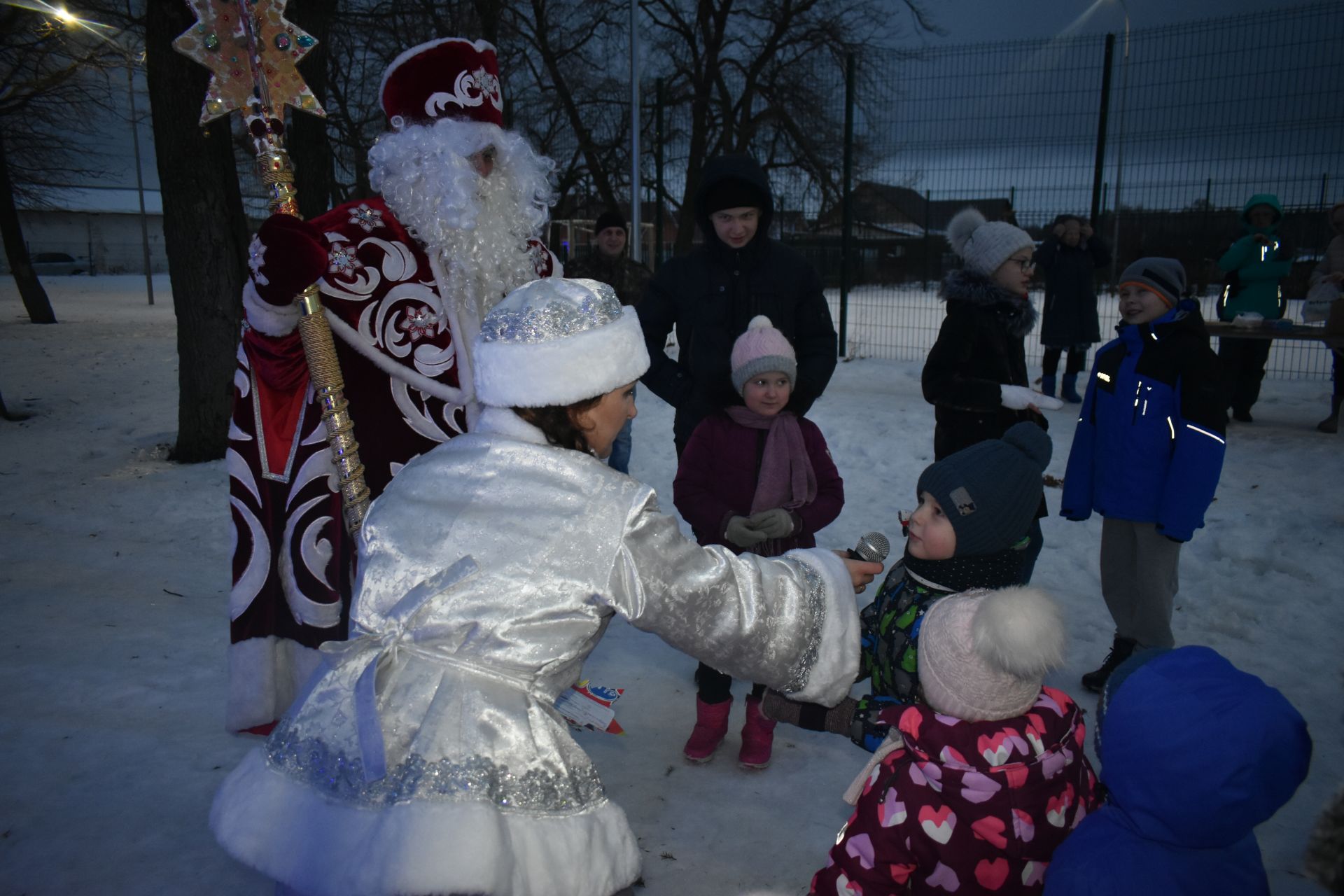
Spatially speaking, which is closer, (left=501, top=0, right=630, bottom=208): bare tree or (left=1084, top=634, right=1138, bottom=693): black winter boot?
(left=1084, top=634, right=1138, bottom=693): black winter boot

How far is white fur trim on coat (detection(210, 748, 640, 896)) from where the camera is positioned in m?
1.44

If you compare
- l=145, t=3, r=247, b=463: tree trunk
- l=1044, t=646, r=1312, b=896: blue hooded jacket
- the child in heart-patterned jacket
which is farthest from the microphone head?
l=145, t=3, r=247, b=463: tree trunk

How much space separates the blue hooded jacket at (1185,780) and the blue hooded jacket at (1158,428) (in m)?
1.74

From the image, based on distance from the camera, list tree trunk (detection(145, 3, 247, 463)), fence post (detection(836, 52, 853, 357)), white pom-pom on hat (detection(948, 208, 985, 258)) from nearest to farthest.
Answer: white pom-pom on hat (detection(948, 208, 985, 258)), tree trunk (detection(145, 3, 247, 463)), fence post (detection(836, 52, 853, 357))

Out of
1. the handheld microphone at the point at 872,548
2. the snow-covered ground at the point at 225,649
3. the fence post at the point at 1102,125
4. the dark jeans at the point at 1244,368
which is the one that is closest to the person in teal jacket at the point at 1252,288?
the dark jeans at the point at 1244,368

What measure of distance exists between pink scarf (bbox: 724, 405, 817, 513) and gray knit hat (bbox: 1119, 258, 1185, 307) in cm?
130

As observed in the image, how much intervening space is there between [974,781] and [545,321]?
1.16 metres

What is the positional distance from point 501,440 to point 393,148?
1511 millimetres

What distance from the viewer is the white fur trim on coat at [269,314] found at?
2.45m

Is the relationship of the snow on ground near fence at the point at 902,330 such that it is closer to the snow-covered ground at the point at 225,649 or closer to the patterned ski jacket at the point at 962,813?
the snow-covered ground at the point at 225,649

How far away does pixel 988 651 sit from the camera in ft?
5.48

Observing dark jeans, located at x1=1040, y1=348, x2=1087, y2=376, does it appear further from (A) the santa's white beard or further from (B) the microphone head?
(B) the microphone head

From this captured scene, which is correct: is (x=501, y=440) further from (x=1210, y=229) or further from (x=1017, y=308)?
(x=1210, y=229)

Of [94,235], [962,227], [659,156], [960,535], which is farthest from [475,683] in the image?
[94,235]
